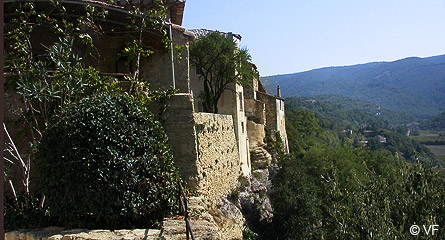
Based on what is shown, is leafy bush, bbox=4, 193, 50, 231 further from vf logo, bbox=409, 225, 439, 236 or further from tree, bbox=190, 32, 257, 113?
tree, bbox=190, 32, 257, 113

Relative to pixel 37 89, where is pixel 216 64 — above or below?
above

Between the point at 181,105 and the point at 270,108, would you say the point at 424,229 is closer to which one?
the point at 181,105

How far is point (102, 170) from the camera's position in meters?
7.08

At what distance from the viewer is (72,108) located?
7.82 m

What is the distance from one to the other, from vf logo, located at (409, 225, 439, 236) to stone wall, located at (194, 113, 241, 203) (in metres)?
6.29

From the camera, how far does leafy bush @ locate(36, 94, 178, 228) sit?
23.1 ft

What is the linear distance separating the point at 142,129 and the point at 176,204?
1651 mm

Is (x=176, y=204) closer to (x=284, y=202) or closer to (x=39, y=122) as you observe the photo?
(x=39, y=122)

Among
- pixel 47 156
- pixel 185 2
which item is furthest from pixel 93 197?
pixel 185 2

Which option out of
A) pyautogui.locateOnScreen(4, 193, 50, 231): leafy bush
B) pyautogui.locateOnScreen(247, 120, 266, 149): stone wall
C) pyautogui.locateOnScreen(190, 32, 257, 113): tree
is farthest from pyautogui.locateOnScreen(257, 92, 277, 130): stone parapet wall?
pyautogui.locateOnScreen(4, 193, 50, 231): leafy bush

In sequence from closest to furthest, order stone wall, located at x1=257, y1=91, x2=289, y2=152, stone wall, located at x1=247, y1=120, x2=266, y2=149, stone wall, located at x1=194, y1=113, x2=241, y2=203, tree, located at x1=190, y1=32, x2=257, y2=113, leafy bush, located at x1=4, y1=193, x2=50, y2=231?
leafy bush, located at x1=4, y1=193, x2=50, y2=231 → stone wall, located at x1=194, y1=113, x2=241, y2=203 → tree, located at x1=190, y1=32, x2=257, y2=113 → stone wall, located at x1=247, y1=120, x2=266, y2=149 → stone wall, located at x1=257, y1=91, x2=289, y2=152

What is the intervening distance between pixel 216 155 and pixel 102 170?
38.9ft

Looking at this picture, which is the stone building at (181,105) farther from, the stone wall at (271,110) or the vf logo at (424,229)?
the stone wall at (271,110)

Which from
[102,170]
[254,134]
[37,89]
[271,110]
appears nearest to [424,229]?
[102,170]
